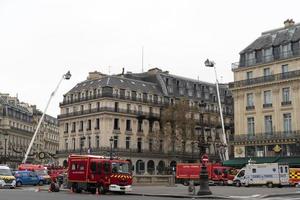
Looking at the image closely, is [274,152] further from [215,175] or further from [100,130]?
[100,130]

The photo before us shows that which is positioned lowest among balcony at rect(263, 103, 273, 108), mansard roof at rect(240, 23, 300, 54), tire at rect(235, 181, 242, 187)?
tire at rect(235, 181, 242, 187)

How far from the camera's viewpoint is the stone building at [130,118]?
88.5m

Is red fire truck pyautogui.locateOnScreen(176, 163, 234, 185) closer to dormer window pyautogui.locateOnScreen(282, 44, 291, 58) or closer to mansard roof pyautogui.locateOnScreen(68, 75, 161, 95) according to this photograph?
dormer window pyautogui.locateOnScreen(282, 44, 291, 58)

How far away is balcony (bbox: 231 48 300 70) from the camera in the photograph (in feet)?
206

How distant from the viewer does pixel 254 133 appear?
2554 inches

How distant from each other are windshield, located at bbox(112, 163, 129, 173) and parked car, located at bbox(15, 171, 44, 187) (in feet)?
57.1

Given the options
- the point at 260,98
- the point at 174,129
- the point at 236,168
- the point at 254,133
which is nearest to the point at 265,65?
the point at 260,98

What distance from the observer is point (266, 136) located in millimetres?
63125

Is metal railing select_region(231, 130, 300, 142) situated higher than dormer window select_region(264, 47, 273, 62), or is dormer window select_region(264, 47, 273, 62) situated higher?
dormer window select_region(264, 47, 273, 62)

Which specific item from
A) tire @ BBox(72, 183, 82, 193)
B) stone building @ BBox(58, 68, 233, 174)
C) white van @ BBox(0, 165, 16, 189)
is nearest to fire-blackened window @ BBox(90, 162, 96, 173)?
tire @ BBox(72, 183, 82, 193)

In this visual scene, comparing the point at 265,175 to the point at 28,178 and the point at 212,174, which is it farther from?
the point at 28,178

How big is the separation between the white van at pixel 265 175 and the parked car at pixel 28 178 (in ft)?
62.8

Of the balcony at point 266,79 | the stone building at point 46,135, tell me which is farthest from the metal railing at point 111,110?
the stone building at point 46,135

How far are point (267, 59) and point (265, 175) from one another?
63.6ft
